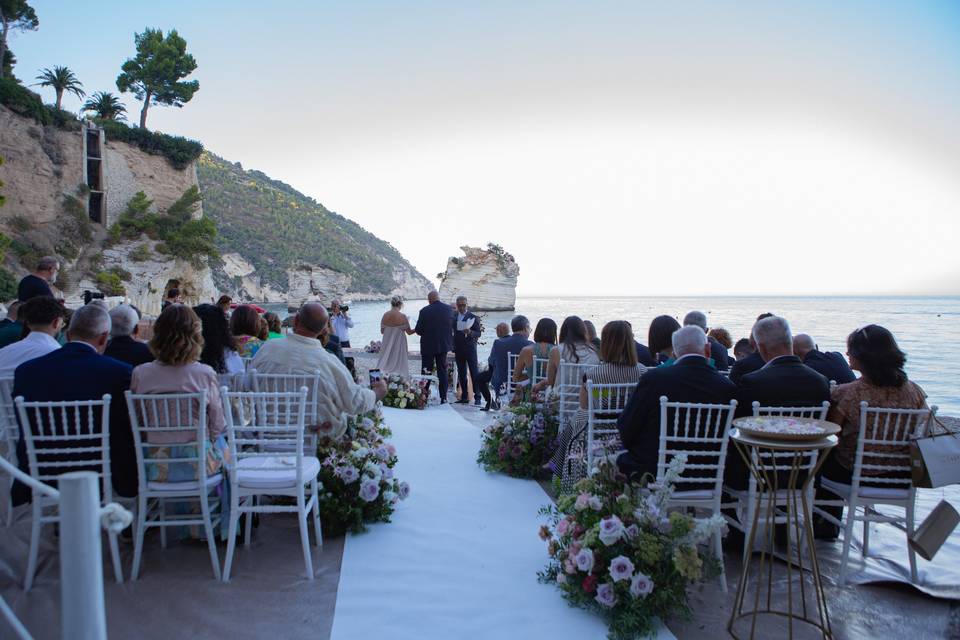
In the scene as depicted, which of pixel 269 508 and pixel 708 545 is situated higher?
pixel 269 508

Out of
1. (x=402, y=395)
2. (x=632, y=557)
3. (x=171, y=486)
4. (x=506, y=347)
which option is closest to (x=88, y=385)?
(x=171, y=486)

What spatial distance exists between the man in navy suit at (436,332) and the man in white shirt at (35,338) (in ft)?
18.9

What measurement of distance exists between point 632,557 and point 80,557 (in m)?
2.38

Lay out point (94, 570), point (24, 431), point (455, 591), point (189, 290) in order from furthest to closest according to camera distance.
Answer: point (189, 290) < point (455, 591) < point (24, 431) < point (94, 570)

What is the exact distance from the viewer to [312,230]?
83.6 metres

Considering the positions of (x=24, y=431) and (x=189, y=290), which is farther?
(x=189, y=290)

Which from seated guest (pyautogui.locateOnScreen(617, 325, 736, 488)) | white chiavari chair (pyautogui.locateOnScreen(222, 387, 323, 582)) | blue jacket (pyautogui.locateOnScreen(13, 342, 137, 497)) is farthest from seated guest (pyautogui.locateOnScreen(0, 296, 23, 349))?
seated guest (pyautogui.locateOnScreen(617, 325, 736, 488))

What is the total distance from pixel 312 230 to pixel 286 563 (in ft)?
277

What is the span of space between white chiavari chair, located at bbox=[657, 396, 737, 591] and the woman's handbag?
962mm

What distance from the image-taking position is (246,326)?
16.9 feet

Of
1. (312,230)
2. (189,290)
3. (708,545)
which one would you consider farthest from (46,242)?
(312,230)

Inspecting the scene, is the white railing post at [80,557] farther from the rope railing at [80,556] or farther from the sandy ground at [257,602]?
the sandy ground at [257,602]

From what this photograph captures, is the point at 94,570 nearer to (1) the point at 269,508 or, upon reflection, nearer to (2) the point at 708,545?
(1) the point at 269,508

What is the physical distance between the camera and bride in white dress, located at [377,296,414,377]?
31.2ft
